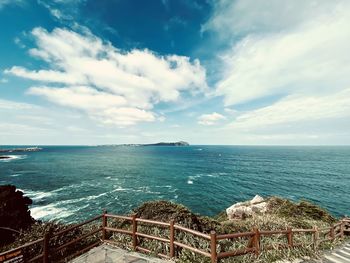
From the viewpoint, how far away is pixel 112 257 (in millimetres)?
7430

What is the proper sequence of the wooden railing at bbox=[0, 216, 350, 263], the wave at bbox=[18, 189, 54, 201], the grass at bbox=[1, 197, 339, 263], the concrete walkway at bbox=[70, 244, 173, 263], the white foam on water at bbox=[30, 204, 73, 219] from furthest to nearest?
the wave at bbox=[18, 189, 54, 201]
the white foam on water at bbox=[30, 204, 73, 219]
the grass at bbox=[1, 197, 339, 263]
the concrete walkway at bbox=[70, 244, 173, 263]
the wooden railing at bbox=[0, 216, 350, 263]

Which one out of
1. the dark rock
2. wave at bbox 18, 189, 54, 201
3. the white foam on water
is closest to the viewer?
the dark rock

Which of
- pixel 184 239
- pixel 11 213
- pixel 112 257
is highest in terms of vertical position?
pixel 184 239

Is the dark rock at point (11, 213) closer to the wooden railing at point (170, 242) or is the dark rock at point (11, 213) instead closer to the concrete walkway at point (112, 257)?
the wooden railing at point (170, 242)

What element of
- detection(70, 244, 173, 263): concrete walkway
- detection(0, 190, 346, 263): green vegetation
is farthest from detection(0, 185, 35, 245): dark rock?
detection(70, 244, 173, 263): concrete walkway

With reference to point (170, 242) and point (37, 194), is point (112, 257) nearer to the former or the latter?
point (170, 242)

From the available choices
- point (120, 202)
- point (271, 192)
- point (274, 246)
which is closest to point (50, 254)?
point (274, 246)

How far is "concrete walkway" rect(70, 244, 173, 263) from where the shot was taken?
7.19m

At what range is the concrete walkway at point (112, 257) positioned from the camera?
719 centimetres

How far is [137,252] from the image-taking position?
7.89 metres

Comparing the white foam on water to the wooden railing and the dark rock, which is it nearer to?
the dark rock

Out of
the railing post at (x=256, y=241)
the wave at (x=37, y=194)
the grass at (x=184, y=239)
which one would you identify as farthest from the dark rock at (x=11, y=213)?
the wave at (x=37, y=194)

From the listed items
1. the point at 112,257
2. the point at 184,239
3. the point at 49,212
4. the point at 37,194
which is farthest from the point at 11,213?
the point at 37,194

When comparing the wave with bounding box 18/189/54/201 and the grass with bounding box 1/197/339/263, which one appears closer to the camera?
the grass with bounding box 1/197/339/263
